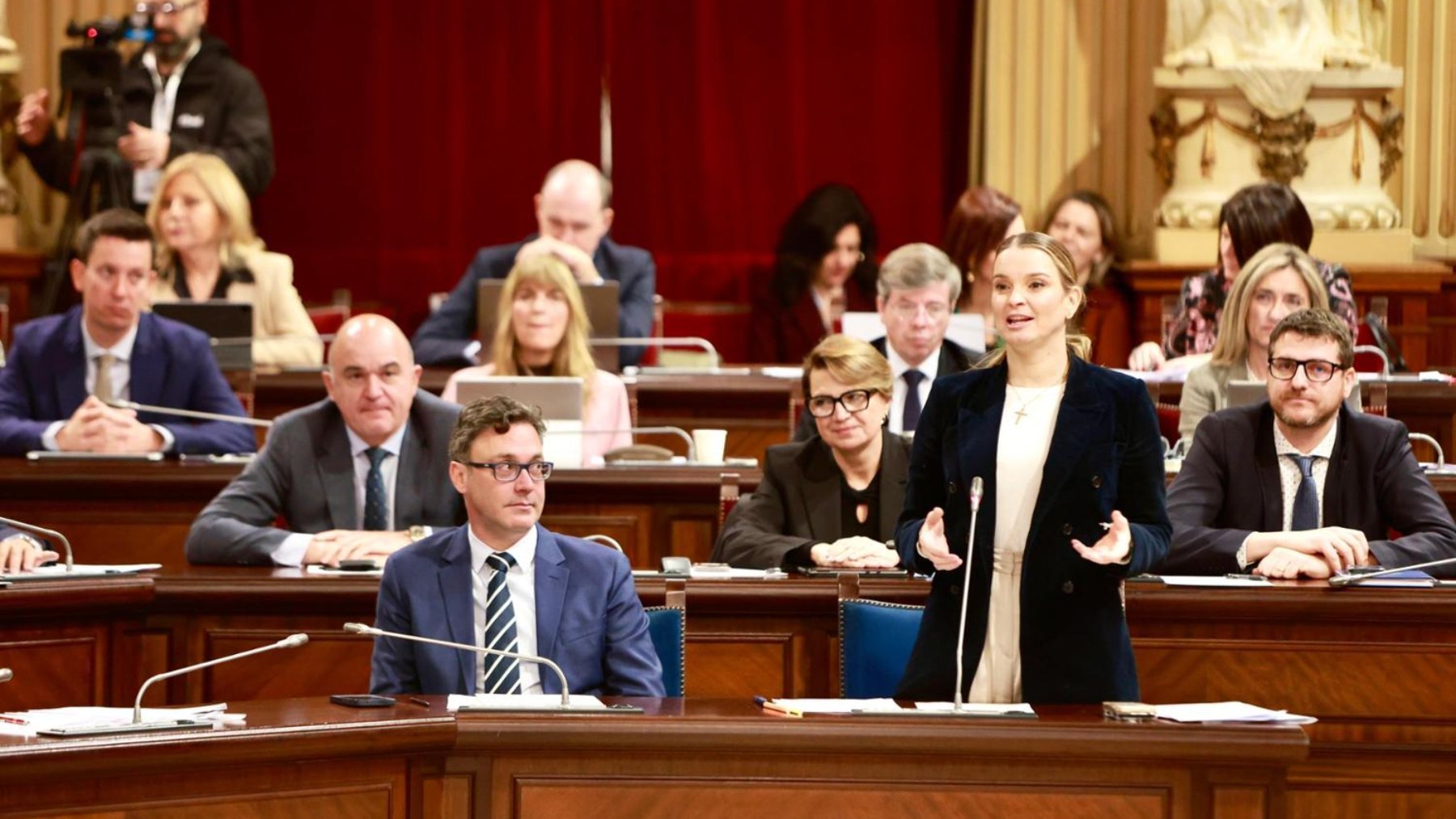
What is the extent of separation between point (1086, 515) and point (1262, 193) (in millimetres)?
3170

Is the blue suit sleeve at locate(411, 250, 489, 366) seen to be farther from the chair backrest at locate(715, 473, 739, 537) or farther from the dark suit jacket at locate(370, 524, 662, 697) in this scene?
the dark suit jacket at locate(370, 524, 662, 697)

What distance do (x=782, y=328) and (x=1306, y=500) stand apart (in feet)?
12.9

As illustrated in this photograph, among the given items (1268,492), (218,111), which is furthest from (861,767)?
(218,111)

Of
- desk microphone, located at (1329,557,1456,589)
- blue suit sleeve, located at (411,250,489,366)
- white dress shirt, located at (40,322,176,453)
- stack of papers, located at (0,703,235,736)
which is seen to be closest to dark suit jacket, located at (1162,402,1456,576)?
desk microphone, located at (1329,557,1456,589)

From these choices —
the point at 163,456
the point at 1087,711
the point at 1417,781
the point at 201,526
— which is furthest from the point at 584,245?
the point at 1087,711

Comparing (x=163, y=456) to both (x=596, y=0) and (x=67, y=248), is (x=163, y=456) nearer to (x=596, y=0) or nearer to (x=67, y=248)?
(x=67, y=248)

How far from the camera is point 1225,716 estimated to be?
321 centimetres

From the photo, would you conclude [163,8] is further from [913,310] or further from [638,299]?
[913,310]

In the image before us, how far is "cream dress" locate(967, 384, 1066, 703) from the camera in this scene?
346cm

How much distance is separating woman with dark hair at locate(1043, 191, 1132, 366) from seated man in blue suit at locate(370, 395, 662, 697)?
4478 mm

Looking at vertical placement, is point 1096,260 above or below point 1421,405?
above

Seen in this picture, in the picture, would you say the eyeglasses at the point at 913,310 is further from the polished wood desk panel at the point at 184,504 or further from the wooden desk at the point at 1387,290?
the wooden desk at the point at 1387,290

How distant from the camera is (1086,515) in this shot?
→ 341cm

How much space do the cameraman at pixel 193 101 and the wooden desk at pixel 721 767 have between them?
548cm
